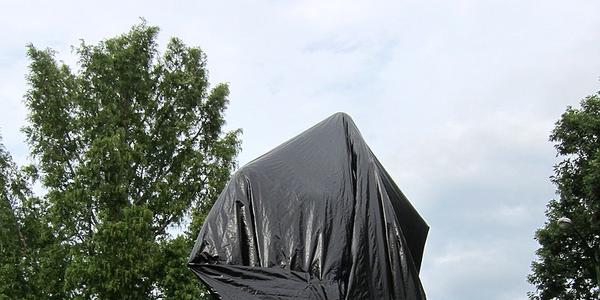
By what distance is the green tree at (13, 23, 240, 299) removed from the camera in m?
20.7

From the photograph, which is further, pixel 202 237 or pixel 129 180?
pixel 129 180

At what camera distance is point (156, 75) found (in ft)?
82.3

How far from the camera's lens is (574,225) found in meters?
24.9

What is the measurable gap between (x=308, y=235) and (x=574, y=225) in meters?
23.2

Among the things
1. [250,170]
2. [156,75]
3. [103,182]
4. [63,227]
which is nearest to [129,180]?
[103,182]

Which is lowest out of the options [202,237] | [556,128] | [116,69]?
[202,237]

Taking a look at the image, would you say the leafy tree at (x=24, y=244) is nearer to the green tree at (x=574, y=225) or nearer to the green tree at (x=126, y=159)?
the green tree at (x=126, y=159)

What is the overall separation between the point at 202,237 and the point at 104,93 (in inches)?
826

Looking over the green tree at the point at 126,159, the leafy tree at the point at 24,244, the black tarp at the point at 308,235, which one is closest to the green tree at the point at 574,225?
the green tree at the point at 126,159

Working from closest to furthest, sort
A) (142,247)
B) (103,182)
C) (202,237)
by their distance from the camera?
1. (202,237)
2. (142,247)
3. (103,182)

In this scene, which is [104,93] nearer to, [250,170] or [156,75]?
[156,75]

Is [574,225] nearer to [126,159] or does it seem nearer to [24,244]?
[126,159]

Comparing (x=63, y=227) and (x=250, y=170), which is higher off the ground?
(x=63, y=227)

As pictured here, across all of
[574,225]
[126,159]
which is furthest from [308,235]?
[574,225]
